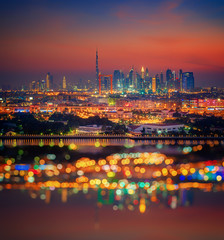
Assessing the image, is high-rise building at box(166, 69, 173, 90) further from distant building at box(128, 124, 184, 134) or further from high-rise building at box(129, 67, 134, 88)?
distant building at box(128, 124, 184, 134)

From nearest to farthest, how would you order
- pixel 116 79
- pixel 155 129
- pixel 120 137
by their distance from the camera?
pixel 120 137
pixel 155 129
pixel 116 79

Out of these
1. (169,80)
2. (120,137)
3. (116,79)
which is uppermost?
(116,79)

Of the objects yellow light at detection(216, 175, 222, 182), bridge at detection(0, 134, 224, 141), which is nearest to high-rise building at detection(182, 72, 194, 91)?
bridge at detection(0, 134, 224, 141)

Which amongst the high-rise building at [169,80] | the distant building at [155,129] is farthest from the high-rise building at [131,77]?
the distant building at [155,129]

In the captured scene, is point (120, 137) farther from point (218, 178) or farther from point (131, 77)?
point (131, 77)

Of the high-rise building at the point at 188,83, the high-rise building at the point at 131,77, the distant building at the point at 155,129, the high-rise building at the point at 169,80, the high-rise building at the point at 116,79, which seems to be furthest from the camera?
the high-rise building at the point at 116,79

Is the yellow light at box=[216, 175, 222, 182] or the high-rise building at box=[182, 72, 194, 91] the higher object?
the high-rise building at box=[182, 72, 194, 91]

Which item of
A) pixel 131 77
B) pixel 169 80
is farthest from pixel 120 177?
pixel 131 77

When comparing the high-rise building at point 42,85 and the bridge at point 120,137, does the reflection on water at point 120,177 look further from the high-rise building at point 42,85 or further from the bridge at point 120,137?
the high-rise building at point 42,85

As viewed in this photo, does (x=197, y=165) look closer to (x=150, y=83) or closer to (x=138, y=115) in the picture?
(x=138, y=115)
